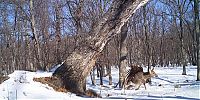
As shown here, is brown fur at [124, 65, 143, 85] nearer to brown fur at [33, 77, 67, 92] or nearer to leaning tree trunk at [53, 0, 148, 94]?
leaning tree trunk at [53, 0, 148, 94]

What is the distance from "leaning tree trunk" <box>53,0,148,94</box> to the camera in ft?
28.4

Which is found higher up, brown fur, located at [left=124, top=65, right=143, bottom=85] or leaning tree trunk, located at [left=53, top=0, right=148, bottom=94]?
leaning tree trunk, located at [left=53, top=0, right=148, bottom=94]

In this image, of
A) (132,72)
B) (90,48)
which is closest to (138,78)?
(132,72)

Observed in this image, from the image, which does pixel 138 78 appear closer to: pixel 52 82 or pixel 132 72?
pixel 132 72

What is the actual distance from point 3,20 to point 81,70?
34743 mm

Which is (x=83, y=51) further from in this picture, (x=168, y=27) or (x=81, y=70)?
(x=168, y=27)

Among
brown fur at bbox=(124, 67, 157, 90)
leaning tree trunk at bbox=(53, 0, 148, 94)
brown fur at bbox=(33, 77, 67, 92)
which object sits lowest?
brown fur at bbox=(124, 67, 157, 90)

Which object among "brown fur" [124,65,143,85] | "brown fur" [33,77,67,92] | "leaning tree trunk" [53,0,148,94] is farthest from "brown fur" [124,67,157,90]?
"brown fur" [33,77,67,92]

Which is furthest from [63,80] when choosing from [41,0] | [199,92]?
[41,0]

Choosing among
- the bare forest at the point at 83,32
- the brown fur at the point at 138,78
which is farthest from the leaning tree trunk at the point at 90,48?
the brown fur at the point at 138,78

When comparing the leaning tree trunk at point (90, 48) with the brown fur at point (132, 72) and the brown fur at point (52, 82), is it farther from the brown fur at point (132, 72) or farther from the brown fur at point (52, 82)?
the brown fur at point (132, 72)

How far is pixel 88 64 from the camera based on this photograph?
8883 millimetres

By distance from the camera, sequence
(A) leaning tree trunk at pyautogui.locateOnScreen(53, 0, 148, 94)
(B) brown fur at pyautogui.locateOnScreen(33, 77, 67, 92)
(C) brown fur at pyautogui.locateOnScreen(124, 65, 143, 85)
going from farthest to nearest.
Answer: (C) brown fur at pyautogui.locateOnScreen(124, 65, 143, 85) < (A) leaning tree trunk at pyautogui.locateOnScreen(53, 0, 148, 94) < (B) brown fur at pyautogui.locateOnScreen(33, 77, 67, 92)

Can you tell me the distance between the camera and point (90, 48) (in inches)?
347
